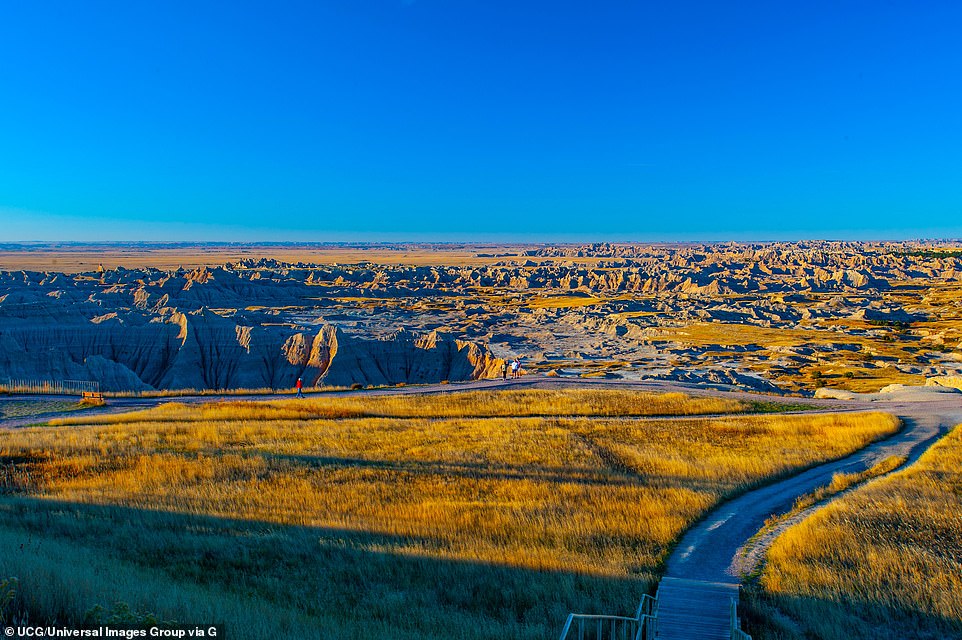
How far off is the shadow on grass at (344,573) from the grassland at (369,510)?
0.04 m

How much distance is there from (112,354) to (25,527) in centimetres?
4856

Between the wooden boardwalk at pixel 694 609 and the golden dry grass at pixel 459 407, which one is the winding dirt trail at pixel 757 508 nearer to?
the wooden boardwalk at pixel 694 609

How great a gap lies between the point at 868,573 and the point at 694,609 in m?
4.01

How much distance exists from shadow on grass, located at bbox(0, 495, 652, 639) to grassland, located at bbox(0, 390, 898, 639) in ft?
0.15

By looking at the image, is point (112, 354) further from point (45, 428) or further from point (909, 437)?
point (909, 437)

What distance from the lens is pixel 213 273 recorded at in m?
127

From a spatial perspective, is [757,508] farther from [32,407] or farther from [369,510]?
[32,407]

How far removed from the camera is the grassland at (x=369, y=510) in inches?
395

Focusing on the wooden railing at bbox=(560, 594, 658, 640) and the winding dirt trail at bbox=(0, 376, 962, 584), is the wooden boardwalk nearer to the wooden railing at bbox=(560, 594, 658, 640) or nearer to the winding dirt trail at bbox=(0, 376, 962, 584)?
the wooden railing at bbox=(560, 594, 658, 640)

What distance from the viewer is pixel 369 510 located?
51.7ft

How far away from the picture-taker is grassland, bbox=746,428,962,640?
1019 centimetres

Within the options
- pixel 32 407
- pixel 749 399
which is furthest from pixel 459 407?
pixel 32 407

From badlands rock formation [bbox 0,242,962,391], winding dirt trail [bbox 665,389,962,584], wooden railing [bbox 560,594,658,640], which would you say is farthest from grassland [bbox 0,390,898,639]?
badlands rock formation [bbox 0,242,962,391]

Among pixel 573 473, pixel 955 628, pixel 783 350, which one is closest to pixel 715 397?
pixel 573 473
